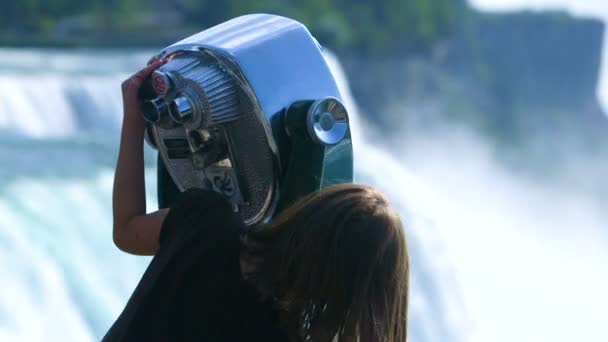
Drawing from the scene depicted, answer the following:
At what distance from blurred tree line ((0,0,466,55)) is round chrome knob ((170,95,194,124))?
48.6 feet

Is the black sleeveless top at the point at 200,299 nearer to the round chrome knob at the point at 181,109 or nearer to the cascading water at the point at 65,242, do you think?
→ the round chrome knob at the point at 181,109

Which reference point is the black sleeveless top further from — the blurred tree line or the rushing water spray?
the blurred tree line

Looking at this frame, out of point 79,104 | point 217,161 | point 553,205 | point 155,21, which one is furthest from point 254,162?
point 553,205

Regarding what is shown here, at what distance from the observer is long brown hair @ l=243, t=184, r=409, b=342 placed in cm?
113

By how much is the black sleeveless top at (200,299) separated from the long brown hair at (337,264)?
0.9 inches

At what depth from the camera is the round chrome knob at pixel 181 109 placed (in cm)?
130

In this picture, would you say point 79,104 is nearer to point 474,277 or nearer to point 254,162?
point 474,277

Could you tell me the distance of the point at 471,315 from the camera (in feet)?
22.8

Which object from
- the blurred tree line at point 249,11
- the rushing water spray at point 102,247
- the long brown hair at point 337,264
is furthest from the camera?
the blurred tree line at point 249,11

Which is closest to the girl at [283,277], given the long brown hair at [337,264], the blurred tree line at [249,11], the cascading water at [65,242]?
the long brown hair at [337,264]

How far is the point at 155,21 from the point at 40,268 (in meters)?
14.6

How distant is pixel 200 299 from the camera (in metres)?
1.16

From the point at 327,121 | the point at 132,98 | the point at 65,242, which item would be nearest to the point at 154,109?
the point at 132,98

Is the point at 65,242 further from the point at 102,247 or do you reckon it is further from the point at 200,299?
the point at 200,299
